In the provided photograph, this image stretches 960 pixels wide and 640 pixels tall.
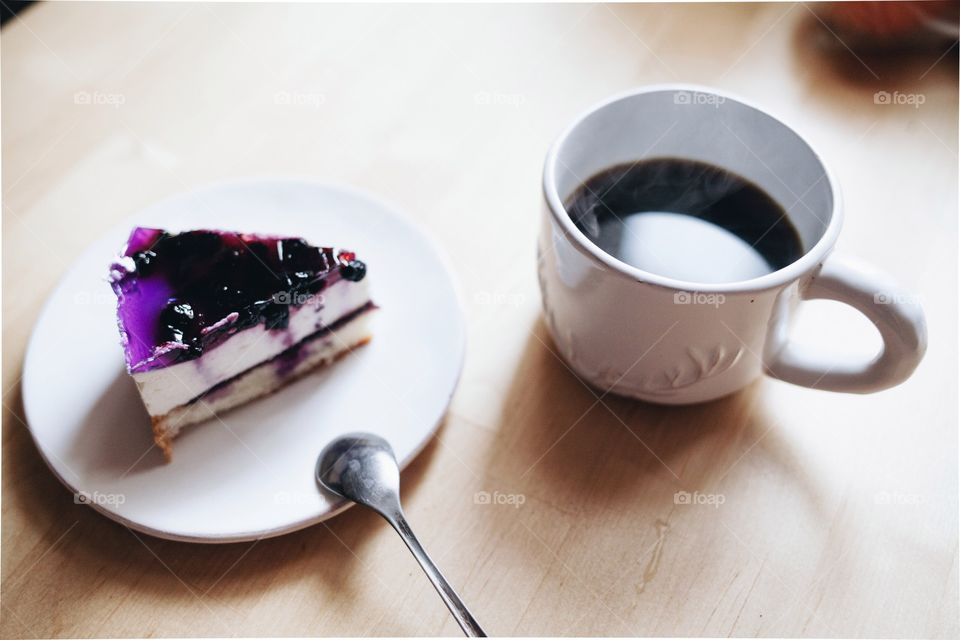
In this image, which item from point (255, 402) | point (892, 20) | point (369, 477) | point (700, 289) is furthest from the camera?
point (892, 20)

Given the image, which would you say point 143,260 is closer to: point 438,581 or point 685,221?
point 438,581

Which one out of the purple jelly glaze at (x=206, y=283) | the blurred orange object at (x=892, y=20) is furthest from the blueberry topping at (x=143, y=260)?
the blurred orange object at (x=892, y=20)

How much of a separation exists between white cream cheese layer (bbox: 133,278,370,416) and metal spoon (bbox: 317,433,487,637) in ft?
0.54

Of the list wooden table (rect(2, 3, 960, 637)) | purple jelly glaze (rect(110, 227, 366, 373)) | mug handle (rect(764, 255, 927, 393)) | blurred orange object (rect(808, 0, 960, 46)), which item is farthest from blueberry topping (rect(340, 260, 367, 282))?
blurred orange object (rect(808, 0, 960, 46))

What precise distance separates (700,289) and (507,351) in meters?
0.32

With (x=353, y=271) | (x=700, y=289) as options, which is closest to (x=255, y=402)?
(x=353, y=271)

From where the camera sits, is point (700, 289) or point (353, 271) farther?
point (353, 271)

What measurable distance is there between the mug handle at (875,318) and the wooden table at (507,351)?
125 mm

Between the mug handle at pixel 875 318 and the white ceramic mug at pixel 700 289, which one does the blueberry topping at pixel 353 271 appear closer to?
the white ceramic mug at pixel 700 289

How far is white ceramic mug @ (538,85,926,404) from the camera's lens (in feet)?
2.41

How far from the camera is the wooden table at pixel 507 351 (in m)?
0.79

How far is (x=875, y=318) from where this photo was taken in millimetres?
750

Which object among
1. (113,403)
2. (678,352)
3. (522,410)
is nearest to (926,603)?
(678,352)

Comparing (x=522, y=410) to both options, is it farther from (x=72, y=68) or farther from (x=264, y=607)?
(x=72, y=68)
